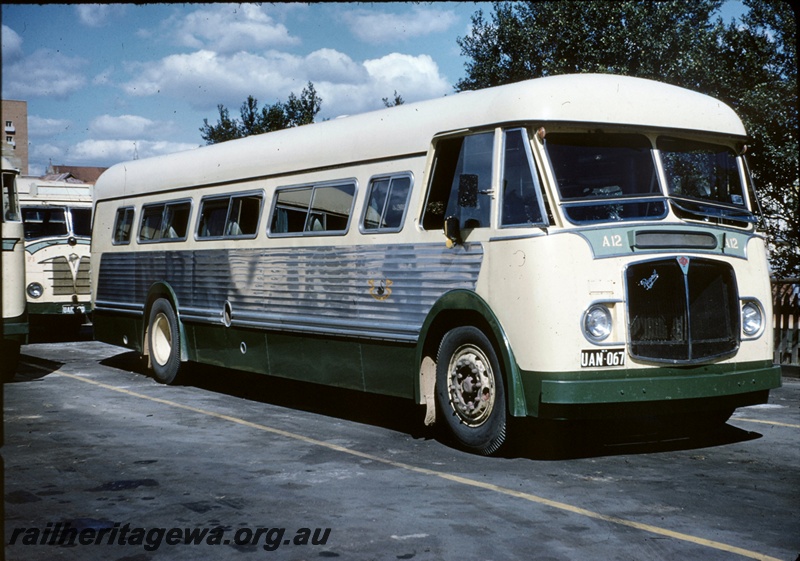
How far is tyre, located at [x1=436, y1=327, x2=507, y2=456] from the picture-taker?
7781 millimetres

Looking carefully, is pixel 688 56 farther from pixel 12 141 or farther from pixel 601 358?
pixel 12 141

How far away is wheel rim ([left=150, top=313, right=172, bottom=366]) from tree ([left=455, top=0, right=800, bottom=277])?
11.4 m

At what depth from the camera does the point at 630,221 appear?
7.61 meters

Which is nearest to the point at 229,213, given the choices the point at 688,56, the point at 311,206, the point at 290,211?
the point at 290,211

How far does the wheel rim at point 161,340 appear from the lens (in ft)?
43.5

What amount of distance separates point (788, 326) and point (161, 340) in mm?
9068

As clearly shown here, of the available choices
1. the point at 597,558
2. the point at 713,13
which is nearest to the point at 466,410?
the point at 597,558

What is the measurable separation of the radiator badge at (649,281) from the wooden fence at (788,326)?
27.4 ft

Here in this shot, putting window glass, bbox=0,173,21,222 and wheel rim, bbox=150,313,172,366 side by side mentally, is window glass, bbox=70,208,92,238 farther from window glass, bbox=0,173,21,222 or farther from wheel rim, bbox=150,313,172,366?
wheel rim, bbox=150,313,172,366

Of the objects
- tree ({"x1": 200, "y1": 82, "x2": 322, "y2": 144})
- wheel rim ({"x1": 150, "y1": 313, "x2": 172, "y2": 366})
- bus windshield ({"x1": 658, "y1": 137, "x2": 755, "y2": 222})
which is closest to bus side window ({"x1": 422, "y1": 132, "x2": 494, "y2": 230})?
bus windshield ({"x1": 658, "y1": 137, "x2": 755, "y2": 222})

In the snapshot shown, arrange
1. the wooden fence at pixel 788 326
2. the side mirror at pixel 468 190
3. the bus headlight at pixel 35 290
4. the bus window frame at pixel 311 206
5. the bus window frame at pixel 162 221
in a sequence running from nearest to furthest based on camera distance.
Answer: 1. the side mirror at pixel 468 190
2. the bus window frame at pixel 311 206
3. the bus window frame at pixel 162 221
4. the wooden fence at pixel 788 326
5. the bus headlight at pixel 35 290

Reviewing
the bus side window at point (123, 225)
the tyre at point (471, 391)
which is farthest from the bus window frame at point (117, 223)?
the tyre at point (471, 391)

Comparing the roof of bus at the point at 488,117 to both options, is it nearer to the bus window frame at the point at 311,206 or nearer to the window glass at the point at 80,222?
→ the bus window frame at the point at 311,206

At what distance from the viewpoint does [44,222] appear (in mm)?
19734
